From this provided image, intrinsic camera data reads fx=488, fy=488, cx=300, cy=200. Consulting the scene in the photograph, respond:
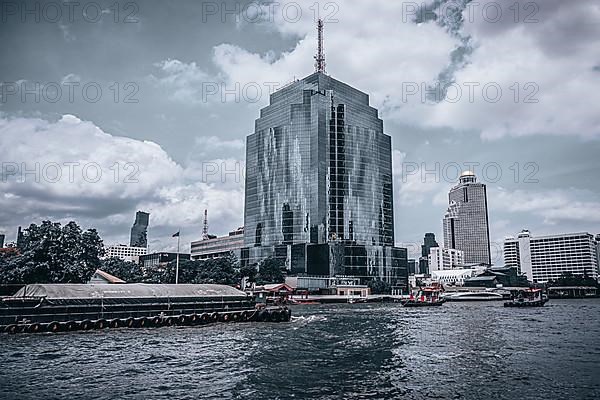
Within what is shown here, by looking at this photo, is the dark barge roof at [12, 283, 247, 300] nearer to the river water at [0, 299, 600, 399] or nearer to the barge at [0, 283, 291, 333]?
the barge at [0, 283, 291, 333]

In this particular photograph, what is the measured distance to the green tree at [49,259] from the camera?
115 m

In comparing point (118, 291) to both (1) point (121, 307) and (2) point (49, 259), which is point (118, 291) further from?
(2) point (49, 259)

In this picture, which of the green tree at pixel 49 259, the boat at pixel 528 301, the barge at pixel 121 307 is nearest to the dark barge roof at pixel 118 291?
the barge at pixel 121 307

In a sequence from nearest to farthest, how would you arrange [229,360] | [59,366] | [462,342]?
1. [59,366]
2. [229,360]
3. [462,342]

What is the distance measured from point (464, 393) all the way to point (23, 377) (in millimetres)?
36786

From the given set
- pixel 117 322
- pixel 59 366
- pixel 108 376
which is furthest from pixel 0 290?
pixel 108 376

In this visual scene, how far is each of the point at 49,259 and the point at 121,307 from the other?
139ft

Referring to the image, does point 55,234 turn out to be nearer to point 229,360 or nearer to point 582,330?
point 229,360

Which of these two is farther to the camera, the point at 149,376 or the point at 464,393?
the point at 149,376

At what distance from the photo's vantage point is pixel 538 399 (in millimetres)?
35188

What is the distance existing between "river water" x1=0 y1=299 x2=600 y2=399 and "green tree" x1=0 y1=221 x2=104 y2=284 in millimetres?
48090

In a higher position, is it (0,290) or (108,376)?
(0,290)

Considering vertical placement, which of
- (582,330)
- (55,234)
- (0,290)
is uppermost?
(55,234)

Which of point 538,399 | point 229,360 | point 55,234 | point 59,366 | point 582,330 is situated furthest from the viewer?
point 55,234
